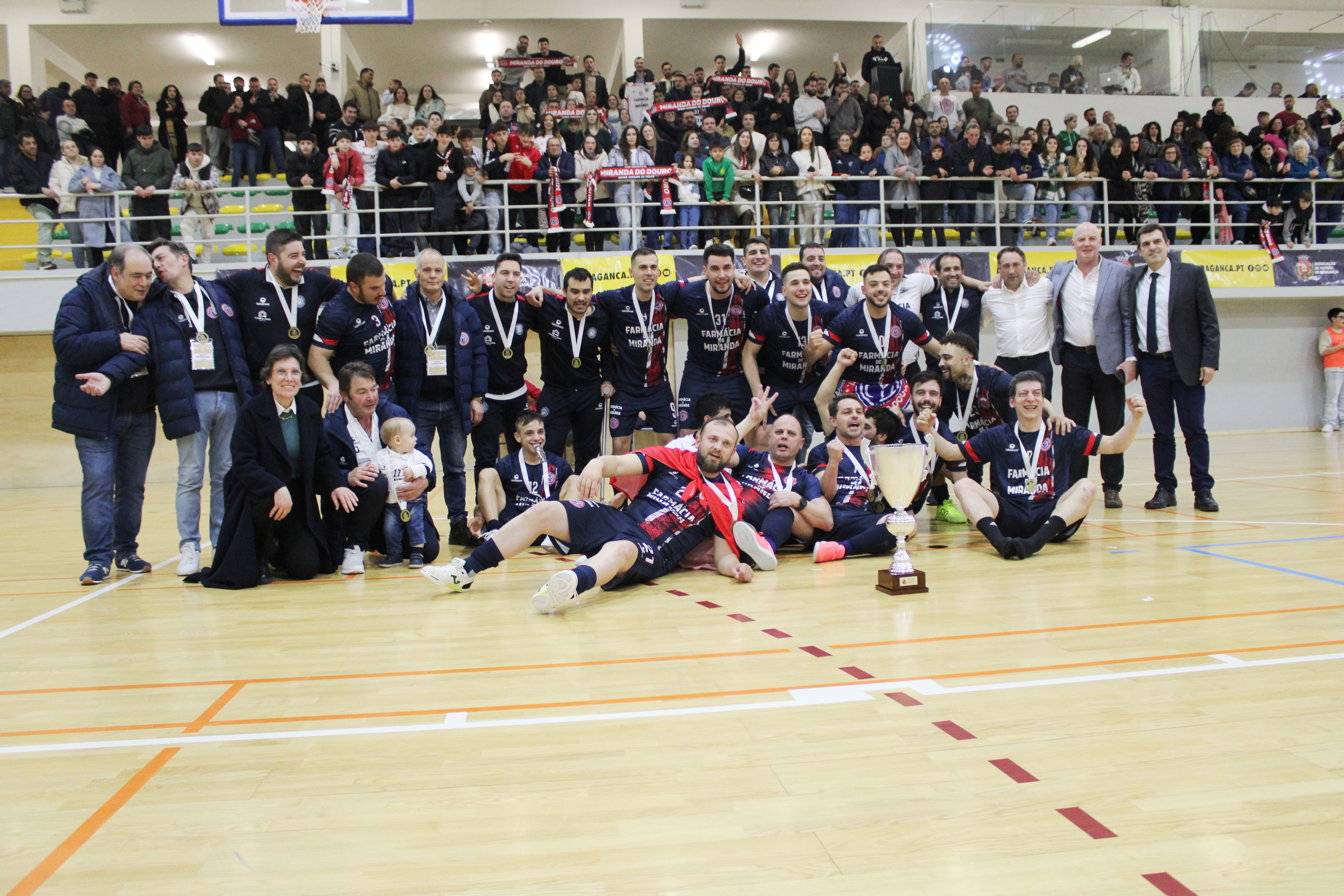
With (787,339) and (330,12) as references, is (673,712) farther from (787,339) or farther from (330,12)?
(330,12)

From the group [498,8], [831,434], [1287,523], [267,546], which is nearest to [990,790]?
[831,434]

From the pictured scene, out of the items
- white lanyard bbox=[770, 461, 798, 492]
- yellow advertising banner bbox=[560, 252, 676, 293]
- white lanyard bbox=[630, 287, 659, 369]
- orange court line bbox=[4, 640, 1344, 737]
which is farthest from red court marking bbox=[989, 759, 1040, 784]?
yellow advertising banner bbox=[560, 252, 676, 293]

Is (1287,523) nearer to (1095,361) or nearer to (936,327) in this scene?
(1095,361)

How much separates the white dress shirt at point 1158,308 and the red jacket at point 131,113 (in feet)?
44.1

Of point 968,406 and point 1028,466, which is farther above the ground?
point 968,406

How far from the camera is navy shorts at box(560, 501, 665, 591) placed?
15.6 ft

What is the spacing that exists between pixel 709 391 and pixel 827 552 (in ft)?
5.67

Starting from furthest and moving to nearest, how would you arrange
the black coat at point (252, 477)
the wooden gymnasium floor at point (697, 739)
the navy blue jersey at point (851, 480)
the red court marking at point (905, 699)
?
the navy blue jersey at point (851, 480)
the black coat at point (252, 477)
the red court marking at point (905, 699)
the wooden gymnasium floor at point (697, 739)

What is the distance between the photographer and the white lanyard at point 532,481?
617 centimetres

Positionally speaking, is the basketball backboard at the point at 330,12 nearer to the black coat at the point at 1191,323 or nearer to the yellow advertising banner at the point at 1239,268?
the black coat at the point at 1191,323

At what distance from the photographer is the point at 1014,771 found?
7.68ft

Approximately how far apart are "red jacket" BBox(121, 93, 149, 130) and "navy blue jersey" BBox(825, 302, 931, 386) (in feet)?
39.2

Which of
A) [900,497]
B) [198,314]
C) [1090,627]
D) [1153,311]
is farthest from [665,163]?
[1090,627]

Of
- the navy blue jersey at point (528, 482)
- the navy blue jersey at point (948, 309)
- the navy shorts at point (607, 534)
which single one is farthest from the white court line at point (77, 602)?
the navy blue jersey at point (948, 309)
